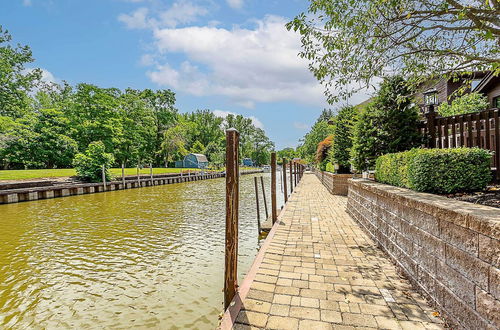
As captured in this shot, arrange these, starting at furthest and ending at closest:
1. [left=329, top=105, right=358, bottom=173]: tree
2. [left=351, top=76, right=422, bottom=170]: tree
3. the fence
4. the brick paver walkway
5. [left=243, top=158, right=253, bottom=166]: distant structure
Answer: [left=243, top=158, right=253, bottom=166]: distant structure → [left=329, top=105, right=358, bottom=173]: tree → [left=351, top=76, right=422, bottom=170]: tree → the fence → the brick paver walkway

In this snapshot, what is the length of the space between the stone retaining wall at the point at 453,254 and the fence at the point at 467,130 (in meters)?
2.76

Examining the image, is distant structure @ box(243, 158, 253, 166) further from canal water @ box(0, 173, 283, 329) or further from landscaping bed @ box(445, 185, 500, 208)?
landscaping bed @ box(445, 185, 500, 208)

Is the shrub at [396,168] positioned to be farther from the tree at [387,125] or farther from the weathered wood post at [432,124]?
the weathered wood post at [432,124]

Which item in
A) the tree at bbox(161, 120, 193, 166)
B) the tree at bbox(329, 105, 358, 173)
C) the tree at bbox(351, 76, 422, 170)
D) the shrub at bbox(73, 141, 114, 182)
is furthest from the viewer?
the tree at bbox(161, 120, 193, 166)

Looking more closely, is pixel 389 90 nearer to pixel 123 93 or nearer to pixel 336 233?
pixel 336 233

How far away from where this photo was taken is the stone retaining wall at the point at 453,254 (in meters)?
1.86

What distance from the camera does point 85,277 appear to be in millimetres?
4980

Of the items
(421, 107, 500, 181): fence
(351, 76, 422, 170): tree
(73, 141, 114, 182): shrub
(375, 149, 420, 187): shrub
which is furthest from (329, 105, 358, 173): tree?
(73, 141, 114, 182): shrub

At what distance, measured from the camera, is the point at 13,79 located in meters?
31.8

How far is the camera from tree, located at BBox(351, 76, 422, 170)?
709 centimetres

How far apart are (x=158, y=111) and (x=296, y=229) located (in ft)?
152

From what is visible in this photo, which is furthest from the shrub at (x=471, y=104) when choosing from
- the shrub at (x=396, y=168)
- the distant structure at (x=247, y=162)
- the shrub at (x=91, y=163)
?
the distant structure at (x=247, y=162)

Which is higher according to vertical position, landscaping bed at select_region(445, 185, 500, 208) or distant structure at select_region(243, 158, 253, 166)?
distant structure at select_region(243, 158, 253, 166)

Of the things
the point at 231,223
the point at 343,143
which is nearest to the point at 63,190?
the point at 343,143
